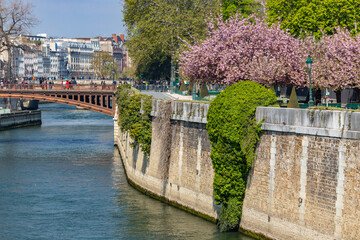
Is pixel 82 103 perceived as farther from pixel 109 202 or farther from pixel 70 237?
pixel 70 237

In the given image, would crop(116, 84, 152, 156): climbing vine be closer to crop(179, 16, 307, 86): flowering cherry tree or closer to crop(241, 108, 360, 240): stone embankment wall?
crop(179, 16, 307, 86): flowering cherry tree

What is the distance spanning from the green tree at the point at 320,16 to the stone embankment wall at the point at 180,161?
53.3 ft

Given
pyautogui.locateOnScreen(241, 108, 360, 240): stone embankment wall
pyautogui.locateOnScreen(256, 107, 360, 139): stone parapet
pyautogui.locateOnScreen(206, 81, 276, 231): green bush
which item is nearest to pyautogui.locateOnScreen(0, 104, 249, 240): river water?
pyautogui.locateOnScreen(206, 81, 276, 231): green bush

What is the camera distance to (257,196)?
2970 cm

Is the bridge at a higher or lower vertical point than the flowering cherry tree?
lower

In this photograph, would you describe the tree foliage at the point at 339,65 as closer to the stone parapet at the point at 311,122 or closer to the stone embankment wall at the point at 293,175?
the stone embankment wall at the point at 293,175

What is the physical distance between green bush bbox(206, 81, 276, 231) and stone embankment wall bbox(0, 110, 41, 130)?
66.1 meters

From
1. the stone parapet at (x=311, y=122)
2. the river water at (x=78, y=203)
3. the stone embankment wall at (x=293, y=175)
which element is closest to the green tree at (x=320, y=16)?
the river water at (x=78, y=203)

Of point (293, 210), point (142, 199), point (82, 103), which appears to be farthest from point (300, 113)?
point (82, 103)

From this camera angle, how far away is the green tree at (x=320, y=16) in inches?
2109

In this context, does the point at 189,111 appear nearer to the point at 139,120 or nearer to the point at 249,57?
the point at 139,120

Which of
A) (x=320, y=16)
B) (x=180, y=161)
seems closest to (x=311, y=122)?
(x=180, y=161)

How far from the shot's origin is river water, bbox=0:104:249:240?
33.0 metres

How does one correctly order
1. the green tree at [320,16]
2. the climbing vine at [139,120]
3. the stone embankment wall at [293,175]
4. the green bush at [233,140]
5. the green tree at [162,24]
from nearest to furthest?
the stone embankment wall at [293,175], the green bush at [233,140], the climbing vine at [139,120], the green tree at [320,16], the green tree at [162,24]
